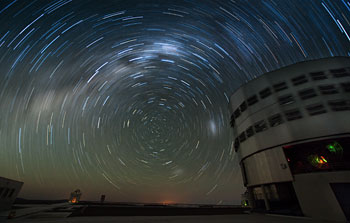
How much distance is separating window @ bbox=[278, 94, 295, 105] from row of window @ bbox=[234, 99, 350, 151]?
1151 mm

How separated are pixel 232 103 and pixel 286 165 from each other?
11.8m

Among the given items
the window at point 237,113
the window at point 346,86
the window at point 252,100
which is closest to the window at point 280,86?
the window at point 252,100

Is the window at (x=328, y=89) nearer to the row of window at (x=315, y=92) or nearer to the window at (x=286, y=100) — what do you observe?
the row of window at (x=315, y=92)

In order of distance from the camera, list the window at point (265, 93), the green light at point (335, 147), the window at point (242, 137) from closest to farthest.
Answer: the green light at point (335, 147) < the window at point (265, 93) < the window at point (242, 137)

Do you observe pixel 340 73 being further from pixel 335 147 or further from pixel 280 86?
pixel 335 147

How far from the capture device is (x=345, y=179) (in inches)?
495

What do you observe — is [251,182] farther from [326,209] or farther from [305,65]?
[305,65]

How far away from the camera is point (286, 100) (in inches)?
701

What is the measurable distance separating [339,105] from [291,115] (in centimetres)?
429

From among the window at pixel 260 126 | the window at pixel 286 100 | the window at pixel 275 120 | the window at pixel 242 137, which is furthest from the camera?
the window at pixel 242 137

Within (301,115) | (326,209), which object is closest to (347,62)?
(301,115)

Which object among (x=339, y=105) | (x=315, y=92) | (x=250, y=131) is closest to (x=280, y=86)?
(x=315, y=92)

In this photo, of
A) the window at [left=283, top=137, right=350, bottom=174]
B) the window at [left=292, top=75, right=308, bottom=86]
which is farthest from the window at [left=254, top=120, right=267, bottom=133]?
the window at [left=292, top=75, right=308, bottom=86]

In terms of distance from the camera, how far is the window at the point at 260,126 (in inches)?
719
